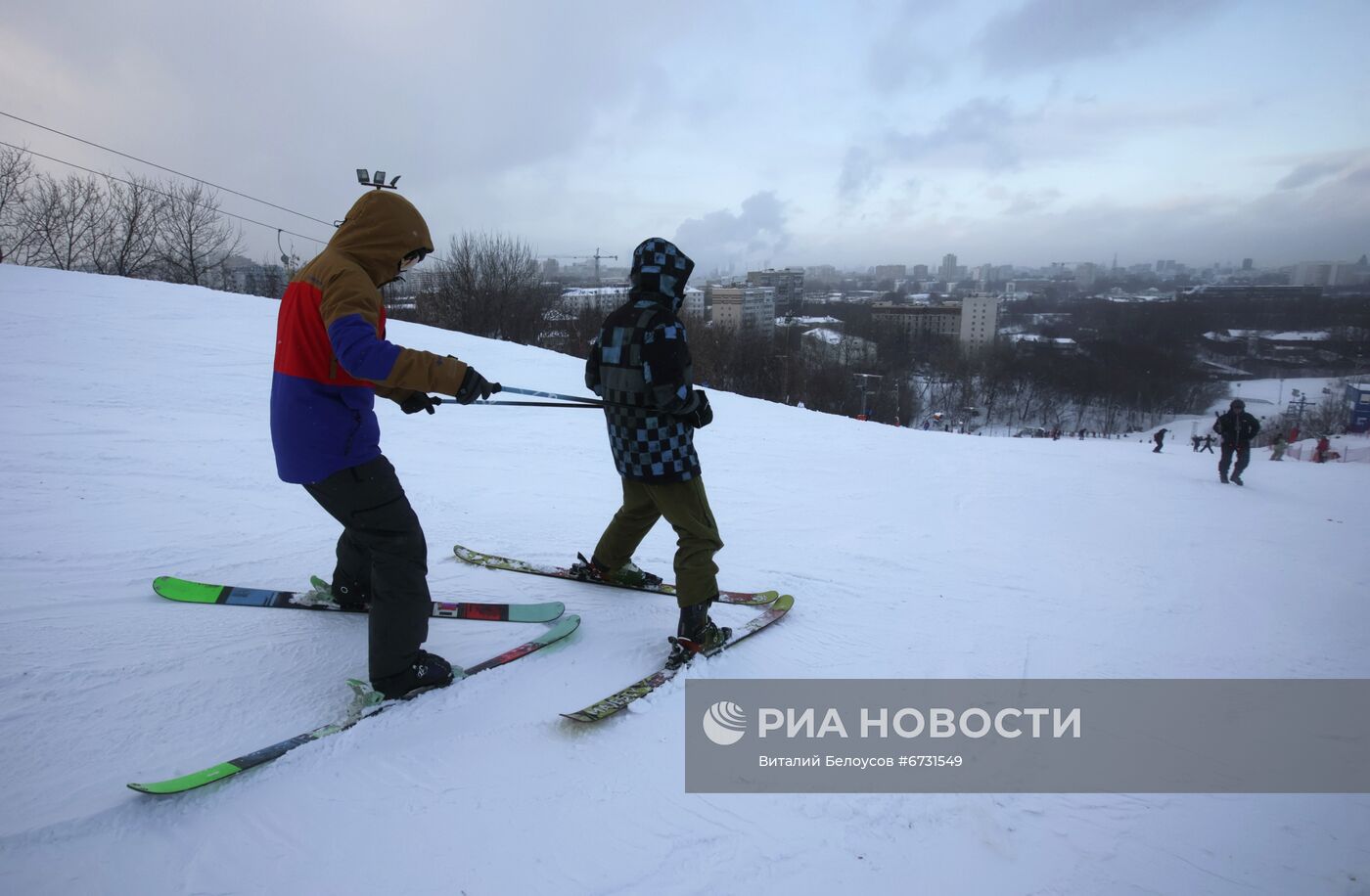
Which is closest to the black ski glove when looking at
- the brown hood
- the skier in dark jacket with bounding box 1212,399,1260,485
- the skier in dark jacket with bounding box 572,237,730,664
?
the brown hood

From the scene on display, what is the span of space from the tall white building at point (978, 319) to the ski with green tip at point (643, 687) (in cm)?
7895

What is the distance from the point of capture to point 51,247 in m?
23.2

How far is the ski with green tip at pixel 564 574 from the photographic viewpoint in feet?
11.2

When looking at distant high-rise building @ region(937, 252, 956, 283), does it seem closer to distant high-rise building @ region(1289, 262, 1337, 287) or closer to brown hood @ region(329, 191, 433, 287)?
distant high-rise building @ region(1289, 262, 1337, 287)

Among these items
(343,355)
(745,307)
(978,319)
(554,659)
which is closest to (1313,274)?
(978,319)

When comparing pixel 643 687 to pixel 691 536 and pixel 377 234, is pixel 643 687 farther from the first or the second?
pixel 377 234

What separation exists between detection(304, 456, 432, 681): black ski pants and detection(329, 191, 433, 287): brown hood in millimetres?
681

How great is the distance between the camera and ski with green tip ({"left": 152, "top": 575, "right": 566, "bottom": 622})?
2965 millimetres

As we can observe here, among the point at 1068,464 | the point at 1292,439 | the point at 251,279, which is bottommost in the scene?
the point at 1292,439

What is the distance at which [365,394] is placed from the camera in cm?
232

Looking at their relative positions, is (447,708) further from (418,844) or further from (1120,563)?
(1120,563)

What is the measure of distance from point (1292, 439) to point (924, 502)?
2994 cm

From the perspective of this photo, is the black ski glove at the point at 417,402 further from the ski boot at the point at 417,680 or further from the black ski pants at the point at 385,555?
the ski boot at the point at 417,680

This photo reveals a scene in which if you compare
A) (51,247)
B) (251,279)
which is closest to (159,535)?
(51,247)
